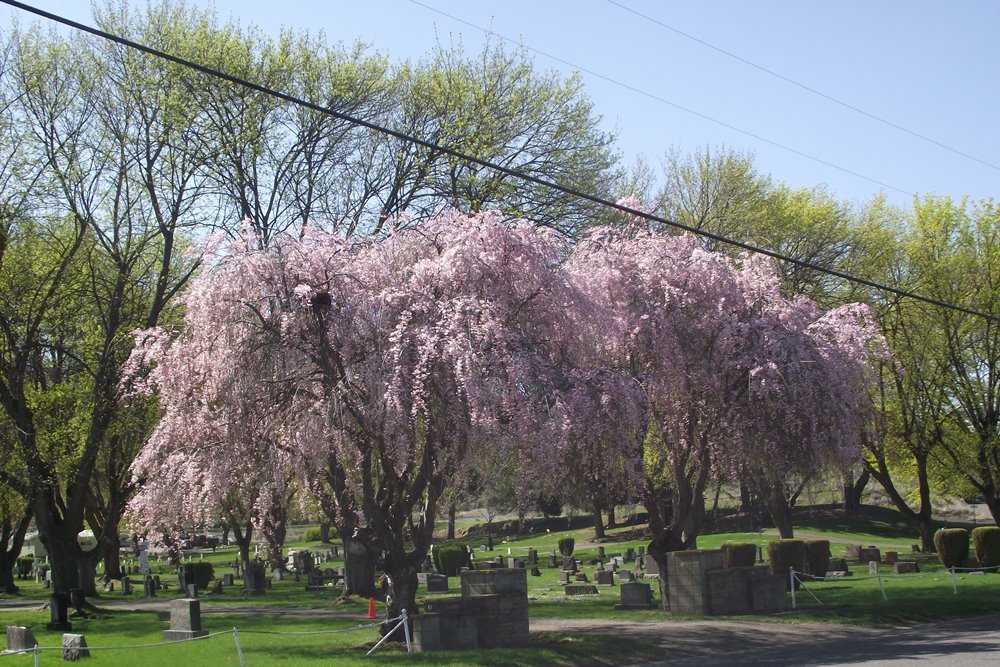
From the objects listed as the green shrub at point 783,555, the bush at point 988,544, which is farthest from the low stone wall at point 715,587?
the bush at point 988,544

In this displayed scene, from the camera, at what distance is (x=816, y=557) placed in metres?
36.1

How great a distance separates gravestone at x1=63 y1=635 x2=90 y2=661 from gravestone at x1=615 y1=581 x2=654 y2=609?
13.7 metres

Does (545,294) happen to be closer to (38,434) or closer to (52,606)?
(52,606)

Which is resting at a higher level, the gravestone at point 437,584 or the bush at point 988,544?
the bush at point 988,544

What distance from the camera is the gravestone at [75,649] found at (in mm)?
18594

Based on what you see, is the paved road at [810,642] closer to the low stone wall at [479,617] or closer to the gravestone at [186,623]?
the low stone wall at [479,617]

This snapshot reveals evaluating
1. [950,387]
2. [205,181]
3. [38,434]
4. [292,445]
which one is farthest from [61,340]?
[950,387]

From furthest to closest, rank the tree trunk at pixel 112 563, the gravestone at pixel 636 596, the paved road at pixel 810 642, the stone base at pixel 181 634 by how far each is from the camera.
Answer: the tree trunk at pixel 112 563 → the gravestone at pixel 636 596 → the stone base at pixel 181 634 → the paved road at pixel 810 642

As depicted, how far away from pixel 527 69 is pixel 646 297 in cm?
1390

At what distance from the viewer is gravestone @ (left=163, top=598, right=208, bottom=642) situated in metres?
21.5

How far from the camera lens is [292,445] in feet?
63.7

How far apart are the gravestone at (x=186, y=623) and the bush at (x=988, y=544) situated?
91.1 ft

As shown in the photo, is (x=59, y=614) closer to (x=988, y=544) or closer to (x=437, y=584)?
(x=437, y=584)

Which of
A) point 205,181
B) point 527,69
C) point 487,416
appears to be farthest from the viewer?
point 527,69
